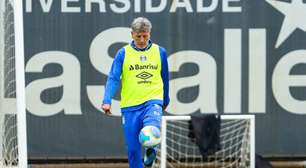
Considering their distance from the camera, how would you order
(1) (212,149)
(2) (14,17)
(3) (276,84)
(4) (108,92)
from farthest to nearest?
(3) (276,84) < (1) (212,149) < (4) (108,92) < (2) (14,17)

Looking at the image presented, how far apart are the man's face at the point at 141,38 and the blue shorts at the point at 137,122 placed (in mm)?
541

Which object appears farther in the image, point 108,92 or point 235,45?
point 235,45

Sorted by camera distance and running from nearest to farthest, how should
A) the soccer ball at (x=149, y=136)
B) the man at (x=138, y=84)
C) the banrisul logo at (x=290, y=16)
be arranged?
1. the soccer ball at (x=149, y=136)
2. the man at (x=138, y=84)
3. the banrisul logo at (x=290, y=16)

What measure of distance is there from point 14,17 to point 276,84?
344 cm

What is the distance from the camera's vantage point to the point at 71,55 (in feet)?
27.1

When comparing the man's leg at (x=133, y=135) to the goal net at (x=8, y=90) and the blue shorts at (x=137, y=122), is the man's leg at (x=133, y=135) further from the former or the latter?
the goal net at (x=8, y=90)

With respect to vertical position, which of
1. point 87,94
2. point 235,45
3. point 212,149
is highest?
point 235,45

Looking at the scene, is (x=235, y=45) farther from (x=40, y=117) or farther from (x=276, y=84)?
(x=40, y=117)

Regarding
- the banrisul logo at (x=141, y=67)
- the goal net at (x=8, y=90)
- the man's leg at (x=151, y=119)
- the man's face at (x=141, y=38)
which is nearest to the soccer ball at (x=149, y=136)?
the man's leg at (x=151, y=119)

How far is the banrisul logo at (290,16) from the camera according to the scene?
827 centimetres

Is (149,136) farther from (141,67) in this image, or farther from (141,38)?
(141,38)

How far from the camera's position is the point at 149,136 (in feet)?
20.4

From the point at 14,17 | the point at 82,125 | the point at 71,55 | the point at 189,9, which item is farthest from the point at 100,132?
the point at 14,17

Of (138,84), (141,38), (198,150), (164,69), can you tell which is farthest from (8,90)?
(198,150)
